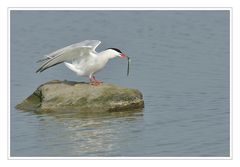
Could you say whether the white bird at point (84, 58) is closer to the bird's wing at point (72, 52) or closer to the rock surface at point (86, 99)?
the bird's wing at point (72, 52)

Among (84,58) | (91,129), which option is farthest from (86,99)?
(91,129)

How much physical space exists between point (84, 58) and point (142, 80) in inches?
78.9

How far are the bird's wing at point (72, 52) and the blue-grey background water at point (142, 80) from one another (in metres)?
1.12

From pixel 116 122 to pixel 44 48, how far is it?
6.43m

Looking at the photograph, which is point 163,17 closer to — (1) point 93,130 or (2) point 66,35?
(2) point 66,35

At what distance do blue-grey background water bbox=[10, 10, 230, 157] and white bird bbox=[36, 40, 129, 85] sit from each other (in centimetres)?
108

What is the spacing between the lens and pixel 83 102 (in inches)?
587

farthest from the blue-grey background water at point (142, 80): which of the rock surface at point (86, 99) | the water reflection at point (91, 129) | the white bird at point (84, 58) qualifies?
the white bird at point (84, 58)

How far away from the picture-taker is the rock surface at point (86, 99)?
1491cm

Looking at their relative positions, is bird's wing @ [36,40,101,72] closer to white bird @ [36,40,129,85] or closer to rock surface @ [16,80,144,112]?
white bird @ [36,40,129,85]

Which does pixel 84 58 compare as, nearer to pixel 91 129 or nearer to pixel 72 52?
pixel 72 52

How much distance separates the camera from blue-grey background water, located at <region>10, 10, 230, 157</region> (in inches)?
504

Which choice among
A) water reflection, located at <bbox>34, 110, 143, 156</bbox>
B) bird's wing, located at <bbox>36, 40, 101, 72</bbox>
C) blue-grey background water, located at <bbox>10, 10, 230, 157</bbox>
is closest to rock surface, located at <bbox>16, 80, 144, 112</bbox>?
water reflection, located at <bbox>34, 110, 143, 156</bbox>

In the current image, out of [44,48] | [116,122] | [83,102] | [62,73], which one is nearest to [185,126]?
[116,122]
